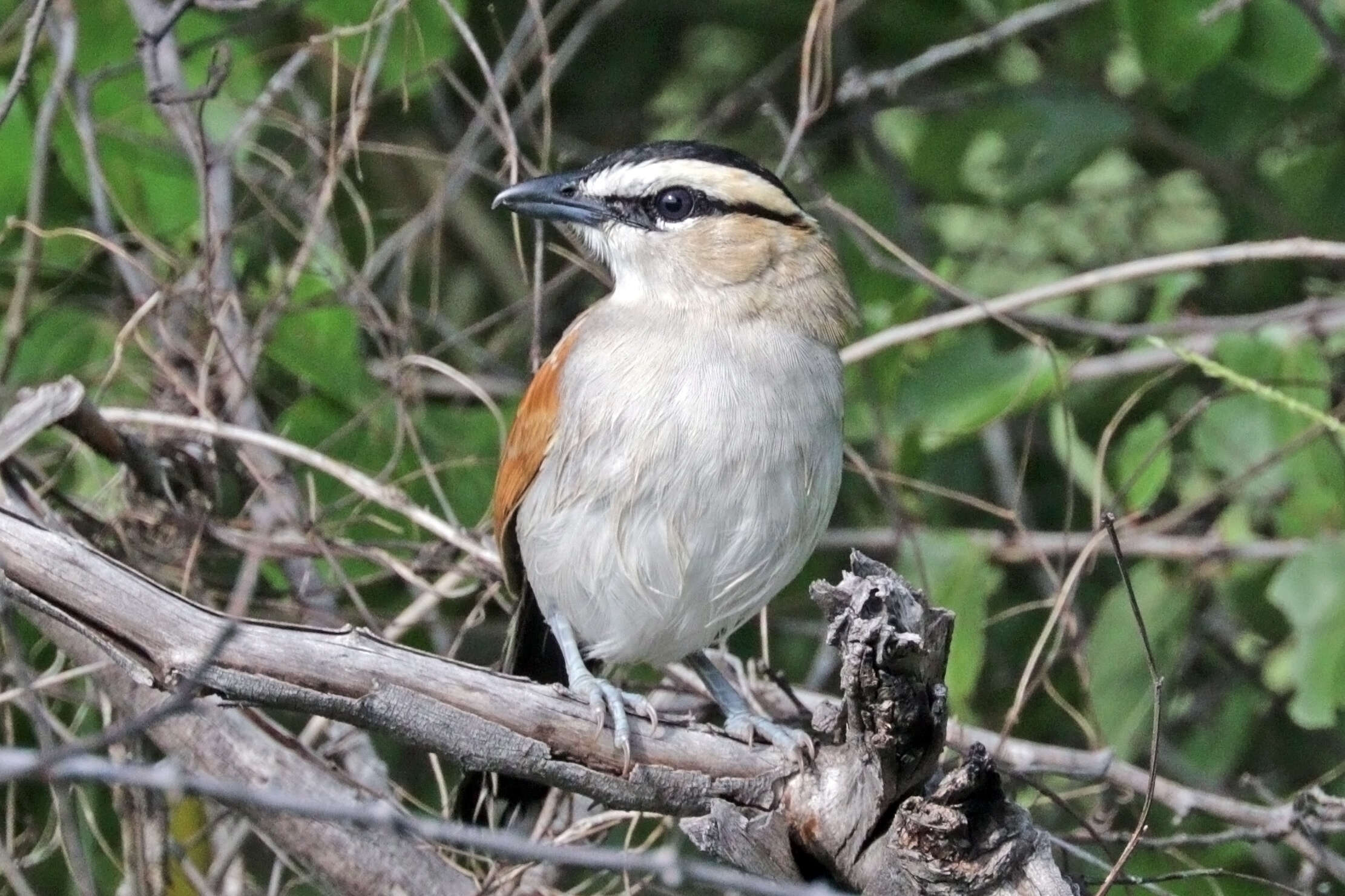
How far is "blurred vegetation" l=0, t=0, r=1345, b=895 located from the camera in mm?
4176

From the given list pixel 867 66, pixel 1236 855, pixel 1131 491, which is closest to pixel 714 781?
pixel 1236 855

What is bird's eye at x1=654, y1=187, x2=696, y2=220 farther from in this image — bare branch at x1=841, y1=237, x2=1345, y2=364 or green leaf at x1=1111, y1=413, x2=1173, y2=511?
green leaf at x1=1111, y1=413, x2=1173, y2=511

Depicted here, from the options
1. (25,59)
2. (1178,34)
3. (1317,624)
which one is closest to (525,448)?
(25,59)

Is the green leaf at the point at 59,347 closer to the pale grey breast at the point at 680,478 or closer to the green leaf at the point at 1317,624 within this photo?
the pale grey breast at the point at 680,478

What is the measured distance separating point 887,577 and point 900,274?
2.48 metres

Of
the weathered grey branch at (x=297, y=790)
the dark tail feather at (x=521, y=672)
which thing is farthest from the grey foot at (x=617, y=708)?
the weathered grey branch at (x=297, y=790)

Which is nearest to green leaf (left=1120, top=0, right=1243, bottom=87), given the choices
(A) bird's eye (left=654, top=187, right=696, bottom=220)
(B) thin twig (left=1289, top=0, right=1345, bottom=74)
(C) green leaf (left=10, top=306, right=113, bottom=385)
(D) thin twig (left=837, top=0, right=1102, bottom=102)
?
(B) thin twig (left=1289, top=0, right=1345, bottom=74)

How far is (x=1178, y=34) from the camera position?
443 centimetres

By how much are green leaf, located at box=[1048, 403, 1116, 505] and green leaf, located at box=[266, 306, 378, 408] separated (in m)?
1.81

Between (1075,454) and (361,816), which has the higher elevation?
(361,816)

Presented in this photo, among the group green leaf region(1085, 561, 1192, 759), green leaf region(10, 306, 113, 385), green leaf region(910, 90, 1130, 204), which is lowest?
green leaf region(1085, 561, 1192, 759)

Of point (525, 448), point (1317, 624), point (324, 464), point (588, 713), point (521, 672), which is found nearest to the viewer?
point (588, 713)

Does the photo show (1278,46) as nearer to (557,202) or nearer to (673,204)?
(673,204)

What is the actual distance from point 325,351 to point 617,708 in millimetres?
1616
